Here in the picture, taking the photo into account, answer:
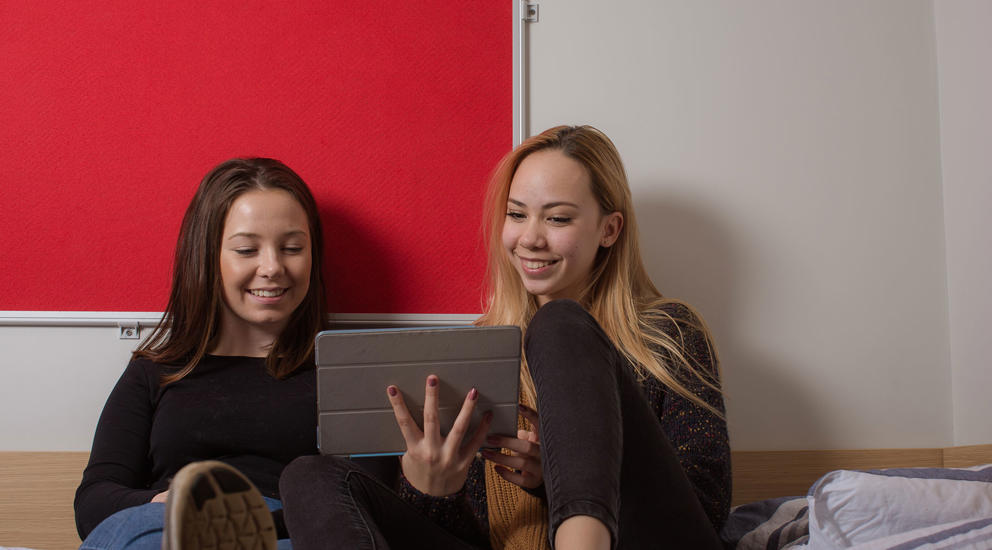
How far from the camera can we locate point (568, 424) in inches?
29.1

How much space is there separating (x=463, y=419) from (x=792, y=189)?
1.03 meters

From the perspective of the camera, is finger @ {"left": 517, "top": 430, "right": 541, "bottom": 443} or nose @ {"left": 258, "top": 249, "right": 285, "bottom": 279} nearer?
finger @ {"left": 517, "top": 430, "right": 541, "bottom": 443}

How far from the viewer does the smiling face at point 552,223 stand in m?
1.24

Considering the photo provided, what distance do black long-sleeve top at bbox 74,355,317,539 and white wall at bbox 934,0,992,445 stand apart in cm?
139

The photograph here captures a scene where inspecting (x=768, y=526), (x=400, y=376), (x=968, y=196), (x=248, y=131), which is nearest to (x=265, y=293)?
(x=248, y=131)

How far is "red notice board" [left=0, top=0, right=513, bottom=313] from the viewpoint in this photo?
1.43m

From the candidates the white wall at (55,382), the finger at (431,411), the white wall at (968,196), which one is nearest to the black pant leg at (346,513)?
the finger at (431,411)

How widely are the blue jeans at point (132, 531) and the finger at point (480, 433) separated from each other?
417 millimetres

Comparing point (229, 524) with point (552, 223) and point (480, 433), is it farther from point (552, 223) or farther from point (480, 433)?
point (552, 223)

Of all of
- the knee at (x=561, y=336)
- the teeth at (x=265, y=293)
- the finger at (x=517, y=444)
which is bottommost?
the finger at (x=517, y=444)

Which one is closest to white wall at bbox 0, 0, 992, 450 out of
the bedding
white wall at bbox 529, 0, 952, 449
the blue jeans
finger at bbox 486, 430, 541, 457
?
white wall at bbox 529, 0, 952, 449

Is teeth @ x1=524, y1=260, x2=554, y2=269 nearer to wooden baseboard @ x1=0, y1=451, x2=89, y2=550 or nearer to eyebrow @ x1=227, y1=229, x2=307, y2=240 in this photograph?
eyebrow @ x1=227, y1=229, x2=307, y2=240

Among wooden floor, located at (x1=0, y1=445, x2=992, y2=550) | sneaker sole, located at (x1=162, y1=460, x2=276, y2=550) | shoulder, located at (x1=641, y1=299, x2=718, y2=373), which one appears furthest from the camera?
wooden floor, located at (x1=0, y1=445, x2=992, y2=550)

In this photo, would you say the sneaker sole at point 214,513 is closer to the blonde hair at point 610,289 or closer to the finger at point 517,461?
the finger at point 517,461
